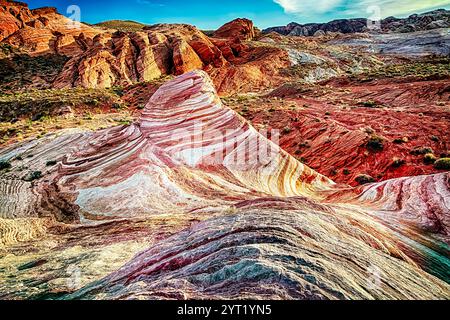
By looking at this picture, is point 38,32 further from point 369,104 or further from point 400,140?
point 400,140

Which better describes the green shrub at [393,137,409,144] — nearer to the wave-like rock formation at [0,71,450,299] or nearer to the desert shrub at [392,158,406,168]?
the desert shrub at [392,158,406,168]

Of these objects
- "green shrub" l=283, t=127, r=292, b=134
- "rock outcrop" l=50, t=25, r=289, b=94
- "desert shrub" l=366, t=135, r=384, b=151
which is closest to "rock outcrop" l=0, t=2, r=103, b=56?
"rock outcrop" l=50, t=25, r=289, b=94

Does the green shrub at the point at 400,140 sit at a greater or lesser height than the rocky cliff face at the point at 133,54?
lesser

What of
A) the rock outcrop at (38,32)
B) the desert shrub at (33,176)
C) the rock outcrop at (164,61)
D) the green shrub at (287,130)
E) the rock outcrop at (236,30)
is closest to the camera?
the desert shrub at (33,176)

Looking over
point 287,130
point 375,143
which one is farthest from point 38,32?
point 375,143

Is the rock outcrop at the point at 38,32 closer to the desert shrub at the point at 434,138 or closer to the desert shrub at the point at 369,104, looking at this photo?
the desert shrub at the point at 369,104

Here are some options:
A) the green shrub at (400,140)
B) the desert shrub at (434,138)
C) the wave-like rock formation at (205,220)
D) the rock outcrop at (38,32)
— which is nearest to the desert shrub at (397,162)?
the green shrub at (400,140)

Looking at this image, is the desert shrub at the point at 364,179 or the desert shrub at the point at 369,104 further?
the desert shrub at the point at 369,104

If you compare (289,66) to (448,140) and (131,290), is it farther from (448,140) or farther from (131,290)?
(131,290)
